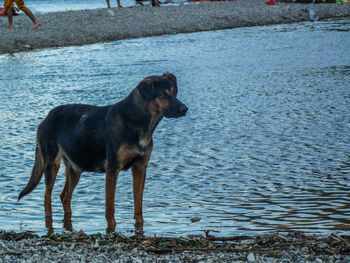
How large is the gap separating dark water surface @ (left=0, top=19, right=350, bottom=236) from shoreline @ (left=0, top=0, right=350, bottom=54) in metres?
3.82

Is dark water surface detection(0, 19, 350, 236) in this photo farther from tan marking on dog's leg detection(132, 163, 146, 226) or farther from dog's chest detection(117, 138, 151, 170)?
dog's chest detection(117, 138, 151, 170)

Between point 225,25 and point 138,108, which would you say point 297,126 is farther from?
point 225,25

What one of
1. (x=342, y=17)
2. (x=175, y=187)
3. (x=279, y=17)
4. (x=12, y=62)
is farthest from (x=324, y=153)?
(x=342, y=17)

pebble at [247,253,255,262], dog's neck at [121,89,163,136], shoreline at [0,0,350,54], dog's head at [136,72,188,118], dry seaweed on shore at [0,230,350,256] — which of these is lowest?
shoreline at [0,0,350,54]

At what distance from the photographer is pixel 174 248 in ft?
17.6

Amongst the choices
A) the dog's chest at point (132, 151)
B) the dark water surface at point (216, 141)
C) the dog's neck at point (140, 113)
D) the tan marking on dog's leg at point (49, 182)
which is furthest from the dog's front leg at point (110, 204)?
the tan marking on dog's leg at point (49, 182)

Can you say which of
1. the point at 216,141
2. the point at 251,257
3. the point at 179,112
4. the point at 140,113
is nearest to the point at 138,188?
the point at 140,113

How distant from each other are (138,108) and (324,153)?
164 inches

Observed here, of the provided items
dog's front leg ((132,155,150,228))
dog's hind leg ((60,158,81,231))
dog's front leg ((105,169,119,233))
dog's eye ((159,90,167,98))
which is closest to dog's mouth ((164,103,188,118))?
dog's eye ((159,90,167,98))

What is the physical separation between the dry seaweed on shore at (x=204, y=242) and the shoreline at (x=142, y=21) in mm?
18770

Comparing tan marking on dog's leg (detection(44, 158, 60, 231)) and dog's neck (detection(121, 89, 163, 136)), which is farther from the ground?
dog's neck (detection(121, 89, 163, 136))

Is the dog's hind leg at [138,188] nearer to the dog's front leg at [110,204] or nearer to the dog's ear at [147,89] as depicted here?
the dog's front leg at [110,204]

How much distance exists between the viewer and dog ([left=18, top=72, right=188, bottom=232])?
239 inches

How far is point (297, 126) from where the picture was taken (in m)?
11.0
